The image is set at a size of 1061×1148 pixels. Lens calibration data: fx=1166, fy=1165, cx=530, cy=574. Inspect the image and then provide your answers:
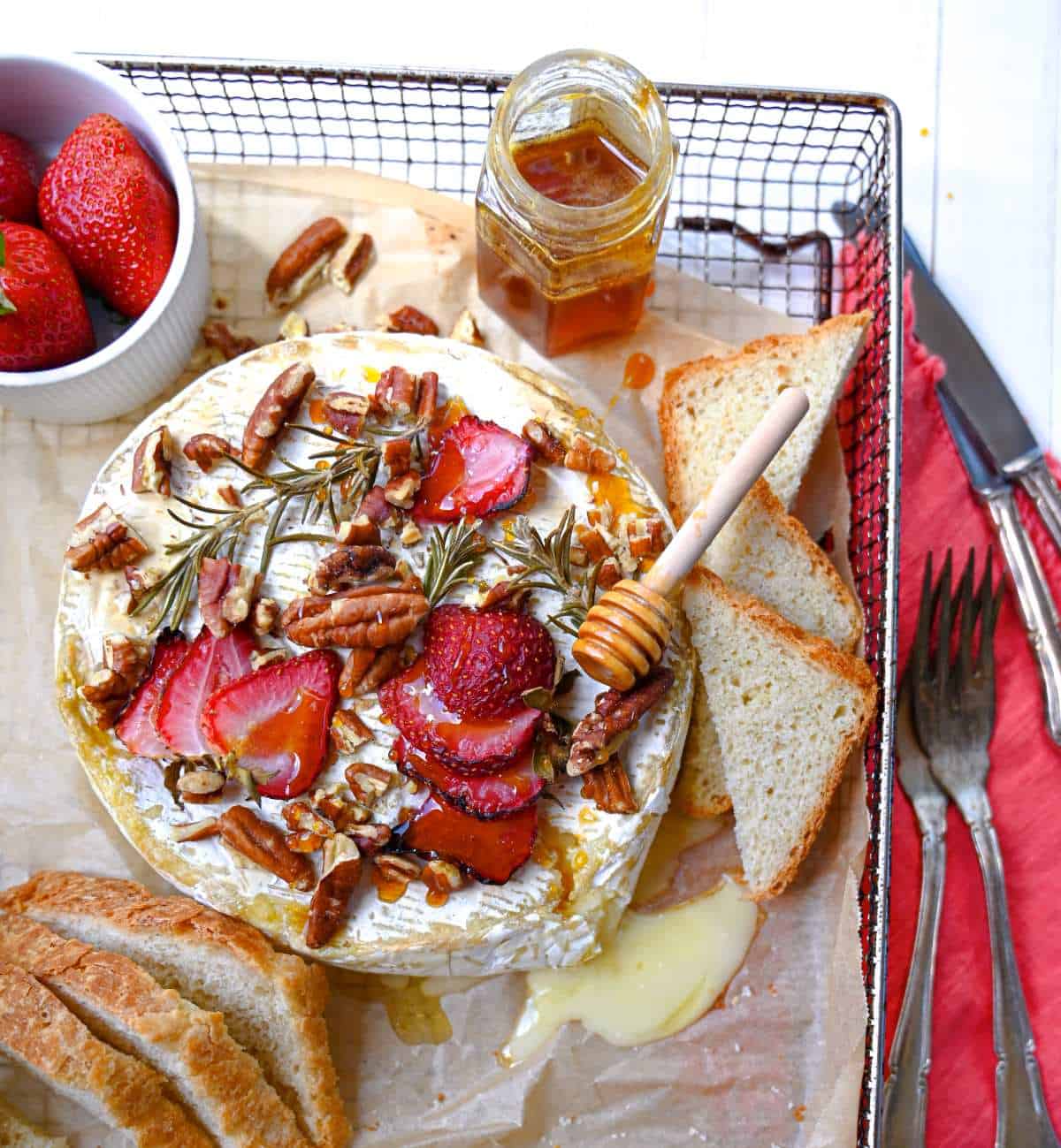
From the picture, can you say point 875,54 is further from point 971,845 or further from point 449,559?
point 971,845

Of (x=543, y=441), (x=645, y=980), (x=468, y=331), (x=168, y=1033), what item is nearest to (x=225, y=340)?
(x=468, y=331)

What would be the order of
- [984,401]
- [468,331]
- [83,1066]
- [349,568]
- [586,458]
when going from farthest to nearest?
[984,401] → [468,331] → [586,458] → [349,568] → [83,1066]

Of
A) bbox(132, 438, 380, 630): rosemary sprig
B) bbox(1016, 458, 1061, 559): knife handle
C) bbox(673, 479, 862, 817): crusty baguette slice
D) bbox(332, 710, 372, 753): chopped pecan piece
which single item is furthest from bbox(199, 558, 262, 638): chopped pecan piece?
bbox(1016, 458, 1061, 559): knife handle

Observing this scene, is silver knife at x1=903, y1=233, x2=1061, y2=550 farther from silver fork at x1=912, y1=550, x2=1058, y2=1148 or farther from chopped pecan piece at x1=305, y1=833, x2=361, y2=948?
chopped pecan piece at x1=305, y1=833, x2=361, y2=948

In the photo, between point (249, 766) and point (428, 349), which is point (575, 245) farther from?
point (249, 766)

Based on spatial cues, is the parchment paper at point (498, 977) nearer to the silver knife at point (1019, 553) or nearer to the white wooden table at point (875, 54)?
the silver knife at point (1019, 553)

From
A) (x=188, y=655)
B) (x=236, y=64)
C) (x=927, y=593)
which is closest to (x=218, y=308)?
(x=236, y=64)

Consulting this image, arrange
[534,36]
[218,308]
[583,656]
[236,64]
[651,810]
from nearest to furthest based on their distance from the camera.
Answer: [583,656]
[651,810]
[236,64]
[218,308]
[534,36]
